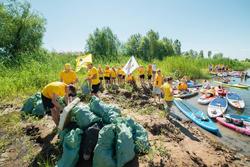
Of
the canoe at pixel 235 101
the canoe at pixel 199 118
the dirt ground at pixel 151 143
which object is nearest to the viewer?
the dirt ground at pixel 151 143

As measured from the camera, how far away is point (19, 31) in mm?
23172

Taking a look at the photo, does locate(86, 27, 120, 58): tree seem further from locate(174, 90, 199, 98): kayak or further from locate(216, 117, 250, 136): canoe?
locate(216, 117, 250, 136): canoe

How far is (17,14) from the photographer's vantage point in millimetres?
23578

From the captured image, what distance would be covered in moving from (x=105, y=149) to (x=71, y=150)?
69cm

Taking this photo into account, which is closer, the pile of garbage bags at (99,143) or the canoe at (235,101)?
the pile of garbage bags at (99,143)

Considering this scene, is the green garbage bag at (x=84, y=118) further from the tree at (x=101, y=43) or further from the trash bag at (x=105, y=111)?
the tree at (x=101, y=43)

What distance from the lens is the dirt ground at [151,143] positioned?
471cm

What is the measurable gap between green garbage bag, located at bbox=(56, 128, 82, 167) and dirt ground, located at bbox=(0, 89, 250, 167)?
47 centimetres

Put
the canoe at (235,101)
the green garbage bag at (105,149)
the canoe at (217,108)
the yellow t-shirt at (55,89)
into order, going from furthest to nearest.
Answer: the canoe at (235,101), the canoe at (217,108), the yellow t-shirt at (55,89), the green garbage bag at (105,149)

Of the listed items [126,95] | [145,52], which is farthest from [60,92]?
[145,52]

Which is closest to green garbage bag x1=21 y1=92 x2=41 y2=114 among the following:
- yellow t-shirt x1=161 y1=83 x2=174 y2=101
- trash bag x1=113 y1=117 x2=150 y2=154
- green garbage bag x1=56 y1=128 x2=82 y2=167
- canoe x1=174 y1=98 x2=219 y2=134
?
green garbage bag x1=56 y1=128 x2=82 y2=167

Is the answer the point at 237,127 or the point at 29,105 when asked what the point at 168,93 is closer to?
the point at 237,127

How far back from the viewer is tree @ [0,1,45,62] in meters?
22.1

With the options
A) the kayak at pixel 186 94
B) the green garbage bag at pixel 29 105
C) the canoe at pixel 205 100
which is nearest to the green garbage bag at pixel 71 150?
the green garbage bag at pixel 29 105
